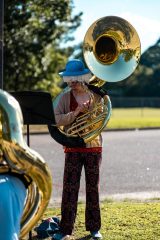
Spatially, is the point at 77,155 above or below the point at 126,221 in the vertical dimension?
above

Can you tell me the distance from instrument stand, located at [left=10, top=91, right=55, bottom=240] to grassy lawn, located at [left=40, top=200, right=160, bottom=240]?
5.54 ft

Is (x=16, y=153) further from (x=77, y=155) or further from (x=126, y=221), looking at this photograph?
(x=126, y=221)

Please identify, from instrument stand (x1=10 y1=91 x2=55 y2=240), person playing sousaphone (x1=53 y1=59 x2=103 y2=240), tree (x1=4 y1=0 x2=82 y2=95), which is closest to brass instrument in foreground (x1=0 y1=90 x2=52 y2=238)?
instrument stand (x1=10 y1=91 x2=55 y2=240)

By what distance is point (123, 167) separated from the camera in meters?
10.8

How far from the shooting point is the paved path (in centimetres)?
803

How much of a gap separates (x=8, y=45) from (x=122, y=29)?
17.2 m

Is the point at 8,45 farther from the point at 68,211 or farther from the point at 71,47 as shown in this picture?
the point at 68,211

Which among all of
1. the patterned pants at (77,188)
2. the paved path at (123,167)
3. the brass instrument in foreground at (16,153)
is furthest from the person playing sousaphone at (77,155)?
the paved path at (123,167)

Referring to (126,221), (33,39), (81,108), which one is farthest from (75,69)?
(33,39)

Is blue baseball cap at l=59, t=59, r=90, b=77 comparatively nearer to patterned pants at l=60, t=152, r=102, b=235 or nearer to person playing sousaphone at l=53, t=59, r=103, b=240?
person playing sousaphone at l=53, t=59, r=103, b=240

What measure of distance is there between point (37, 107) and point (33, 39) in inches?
758

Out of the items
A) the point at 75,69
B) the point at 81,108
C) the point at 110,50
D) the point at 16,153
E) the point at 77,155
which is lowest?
the point at 77,155

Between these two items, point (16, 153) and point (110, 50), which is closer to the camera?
point (16, 153)

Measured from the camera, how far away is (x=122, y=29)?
16.8 ft
